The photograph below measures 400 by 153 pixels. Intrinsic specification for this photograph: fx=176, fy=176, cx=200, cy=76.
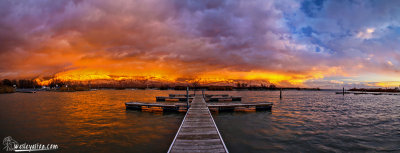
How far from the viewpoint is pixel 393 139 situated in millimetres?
10438

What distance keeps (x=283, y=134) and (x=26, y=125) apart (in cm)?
1865

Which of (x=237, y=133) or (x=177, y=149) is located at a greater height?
(x=177, y=149)

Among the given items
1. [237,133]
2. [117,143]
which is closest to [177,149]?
[117,143]

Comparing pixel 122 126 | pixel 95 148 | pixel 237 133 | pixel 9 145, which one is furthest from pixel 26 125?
pixel 237 133

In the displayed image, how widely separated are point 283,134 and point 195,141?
6778 mm

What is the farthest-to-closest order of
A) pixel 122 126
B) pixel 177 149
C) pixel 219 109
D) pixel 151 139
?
1. pixel 219 109
2. pixel 122 126
3. pixel 151 139
4. pixel 177 149

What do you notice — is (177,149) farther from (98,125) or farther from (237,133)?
(98,125)

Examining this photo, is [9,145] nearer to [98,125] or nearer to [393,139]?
[98,125]


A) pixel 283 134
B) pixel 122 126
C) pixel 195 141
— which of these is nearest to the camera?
pixel 195 141

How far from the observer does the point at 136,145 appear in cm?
929

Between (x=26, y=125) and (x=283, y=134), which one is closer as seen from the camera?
(x=283, y=134)

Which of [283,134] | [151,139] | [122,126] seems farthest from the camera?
[122,126]

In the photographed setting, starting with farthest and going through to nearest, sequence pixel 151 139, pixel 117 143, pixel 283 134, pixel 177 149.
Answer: pixel 283 134 < pixel 151 139 < pixel 117 143 < pixel 177 149

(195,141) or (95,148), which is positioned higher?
(195,141)
